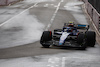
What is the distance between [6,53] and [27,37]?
225 inches

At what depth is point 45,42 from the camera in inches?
656

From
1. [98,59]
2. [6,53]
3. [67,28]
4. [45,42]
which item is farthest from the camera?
[67,28]

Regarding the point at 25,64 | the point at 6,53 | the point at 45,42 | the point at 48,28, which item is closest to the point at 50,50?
the point at 45,42

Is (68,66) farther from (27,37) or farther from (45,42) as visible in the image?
(27,37)

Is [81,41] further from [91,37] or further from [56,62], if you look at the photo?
[56,62]

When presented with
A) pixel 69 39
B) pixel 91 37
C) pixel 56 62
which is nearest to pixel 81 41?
pixel 69 39

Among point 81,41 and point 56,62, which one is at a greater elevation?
point 56,62

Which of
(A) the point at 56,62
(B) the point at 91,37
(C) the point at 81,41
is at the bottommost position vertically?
(B) the point at 91,37

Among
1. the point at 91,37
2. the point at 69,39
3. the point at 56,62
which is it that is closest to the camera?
the point at 56,62

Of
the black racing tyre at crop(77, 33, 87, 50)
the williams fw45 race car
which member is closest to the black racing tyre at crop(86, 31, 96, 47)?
the williams fw45 race car

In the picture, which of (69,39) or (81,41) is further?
(69,39)

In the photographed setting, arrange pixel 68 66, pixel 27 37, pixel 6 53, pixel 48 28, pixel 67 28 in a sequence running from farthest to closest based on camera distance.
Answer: pixel 48 28 → pixel 27 37 → pixel 67 28 → pixel 6 53 → pixel 68 66

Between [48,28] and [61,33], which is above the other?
[61,33]

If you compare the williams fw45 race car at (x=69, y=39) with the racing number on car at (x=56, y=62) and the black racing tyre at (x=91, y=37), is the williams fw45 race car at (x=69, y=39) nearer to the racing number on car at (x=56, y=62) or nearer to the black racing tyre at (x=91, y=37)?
the black racing tyre at (x=91, y=37)
